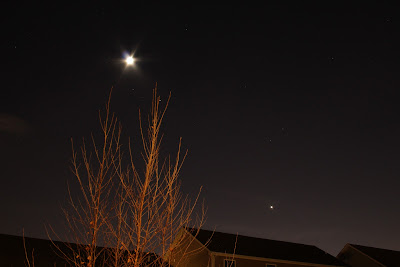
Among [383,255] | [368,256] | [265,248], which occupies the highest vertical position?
[383,255]

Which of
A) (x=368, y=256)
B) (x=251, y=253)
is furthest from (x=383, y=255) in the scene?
(x=251, y=253)

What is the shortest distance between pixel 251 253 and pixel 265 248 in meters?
2.43

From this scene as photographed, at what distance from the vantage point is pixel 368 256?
28141mm

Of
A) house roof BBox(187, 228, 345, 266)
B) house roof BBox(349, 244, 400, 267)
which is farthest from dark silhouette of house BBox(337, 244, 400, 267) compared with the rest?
house roof BBox(187, 228, 345, 266)

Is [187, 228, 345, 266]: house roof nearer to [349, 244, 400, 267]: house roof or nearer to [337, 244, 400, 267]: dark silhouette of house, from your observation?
[337, 244, 400, 267]: dark silhouette of house

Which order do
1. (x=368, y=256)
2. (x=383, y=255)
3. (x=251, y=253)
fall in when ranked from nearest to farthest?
(x=251, y=253) → (x=368, y=256) → (x=383, y=255)

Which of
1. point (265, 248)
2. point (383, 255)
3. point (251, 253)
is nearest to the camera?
point (251, 253)

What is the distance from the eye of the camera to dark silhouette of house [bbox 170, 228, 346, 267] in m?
22.5

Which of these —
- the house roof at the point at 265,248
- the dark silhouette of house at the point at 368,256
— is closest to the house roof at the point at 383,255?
the dark silhouette of house at the point at 368,256

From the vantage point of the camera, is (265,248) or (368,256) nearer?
(265,248)

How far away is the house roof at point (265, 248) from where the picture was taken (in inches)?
944

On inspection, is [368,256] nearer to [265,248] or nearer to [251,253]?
[265,248]

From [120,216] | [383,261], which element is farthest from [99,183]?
[383,261]

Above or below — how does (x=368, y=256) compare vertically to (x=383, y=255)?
below
